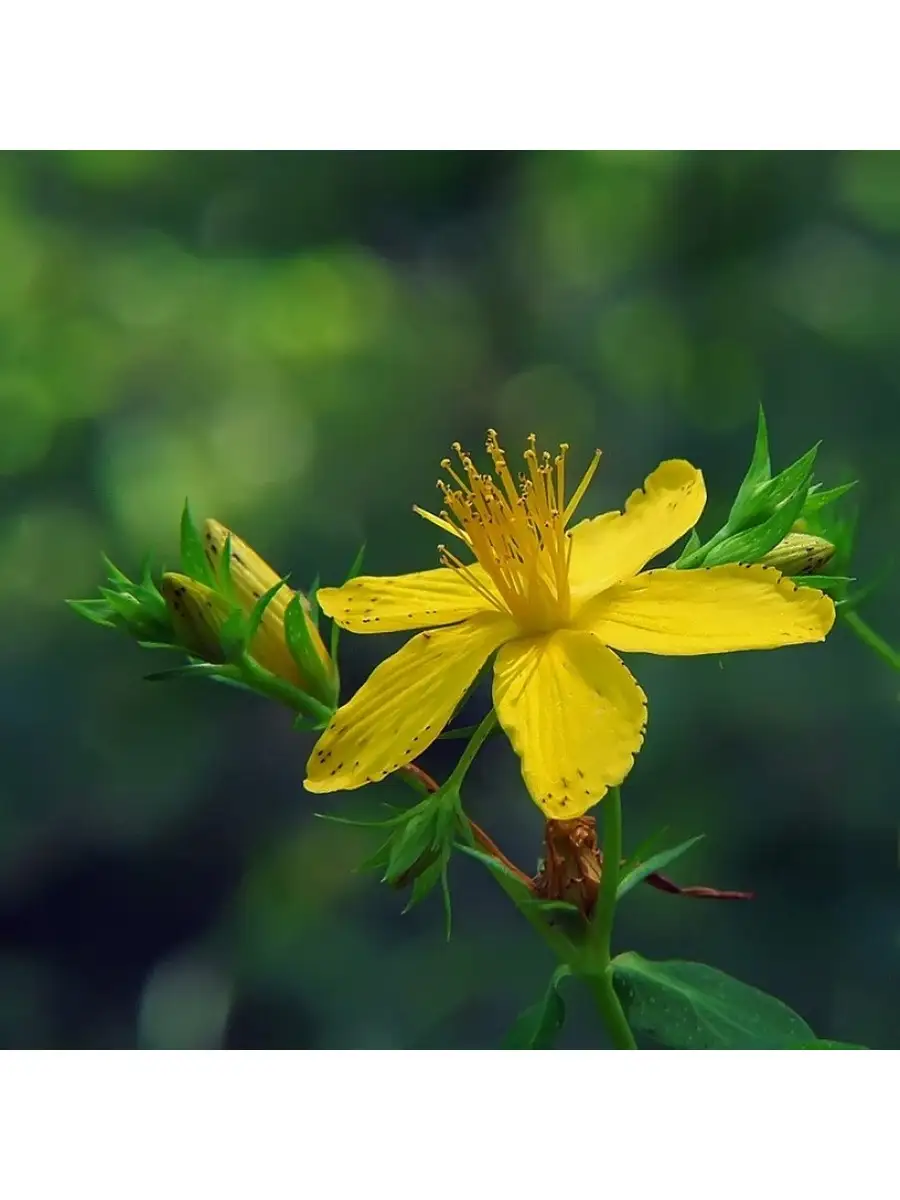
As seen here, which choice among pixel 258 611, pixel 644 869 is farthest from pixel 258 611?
pixel 644 869

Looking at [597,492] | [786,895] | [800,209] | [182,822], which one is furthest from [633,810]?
[800,209]

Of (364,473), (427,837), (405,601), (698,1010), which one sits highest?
(364,473)

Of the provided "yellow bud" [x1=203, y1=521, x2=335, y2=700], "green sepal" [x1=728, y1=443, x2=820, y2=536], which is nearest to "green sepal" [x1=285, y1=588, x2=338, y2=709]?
"yellow bud" [x1=203, y1=521, x2=335, y2=700]

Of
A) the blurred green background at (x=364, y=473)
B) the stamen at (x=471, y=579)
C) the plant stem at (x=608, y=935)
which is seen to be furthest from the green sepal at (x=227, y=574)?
the blurred green background at (x=364, y=473)

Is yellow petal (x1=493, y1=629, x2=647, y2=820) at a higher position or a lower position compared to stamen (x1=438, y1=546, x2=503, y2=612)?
lower

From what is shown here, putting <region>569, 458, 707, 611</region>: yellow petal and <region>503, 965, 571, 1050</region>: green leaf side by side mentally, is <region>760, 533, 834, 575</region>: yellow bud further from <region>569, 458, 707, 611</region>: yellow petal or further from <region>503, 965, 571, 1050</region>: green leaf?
<region>503, 965, 571, 1050</region>: green leaf

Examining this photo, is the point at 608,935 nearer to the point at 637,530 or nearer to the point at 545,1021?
the point at 545,1021
